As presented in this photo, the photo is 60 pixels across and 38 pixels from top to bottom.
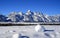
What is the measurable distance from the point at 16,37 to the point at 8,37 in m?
0.61

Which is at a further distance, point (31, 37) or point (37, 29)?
point (37, 29)

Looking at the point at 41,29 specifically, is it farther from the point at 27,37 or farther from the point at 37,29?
the point at 27,37

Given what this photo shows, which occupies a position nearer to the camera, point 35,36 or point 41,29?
point 35,36

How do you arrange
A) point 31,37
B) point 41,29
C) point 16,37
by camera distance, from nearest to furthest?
point 16,37 → point 31,37 → point 41,29

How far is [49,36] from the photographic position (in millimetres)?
6277

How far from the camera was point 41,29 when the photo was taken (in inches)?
293

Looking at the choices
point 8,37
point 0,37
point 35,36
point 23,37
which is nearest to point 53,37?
point 35,36

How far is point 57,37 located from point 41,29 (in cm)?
146

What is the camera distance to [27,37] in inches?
238

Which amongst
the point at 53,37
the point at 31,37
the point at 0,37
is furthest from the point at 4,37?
the point at 53,37

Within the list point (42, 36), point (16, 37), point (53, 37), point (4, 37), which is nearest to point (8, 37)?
point (4, 37)

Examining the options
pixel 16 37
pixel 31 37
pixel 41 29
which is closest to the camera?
pixel 16 37

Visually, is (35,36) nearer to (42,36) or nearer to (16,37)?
(42,36)

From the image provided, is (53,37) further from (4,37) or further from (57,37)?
(4,37)
